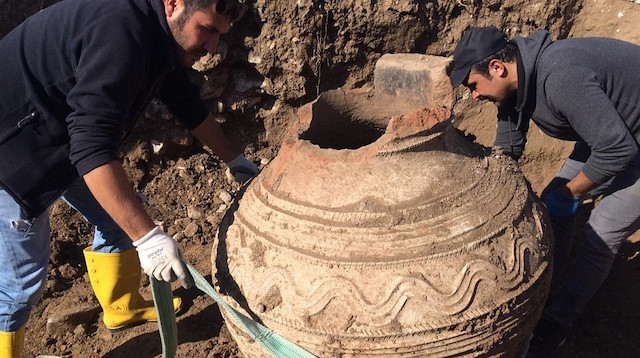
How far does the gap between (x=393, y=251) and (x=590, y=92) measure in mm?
1191

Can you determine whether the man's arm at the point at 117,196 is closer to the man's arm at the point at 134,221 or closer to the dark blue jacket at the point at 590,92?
the man's arm at the point at 134,221

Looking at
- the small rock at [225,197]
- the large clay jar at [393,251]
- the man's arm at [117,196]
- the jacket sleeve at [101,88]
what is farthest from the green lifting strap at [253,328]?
the small rock at [225,197]

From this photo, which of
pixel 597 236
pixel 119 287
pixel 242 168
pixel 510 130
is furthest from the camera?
pixel 119 287

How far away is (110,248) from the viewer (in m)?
3.10

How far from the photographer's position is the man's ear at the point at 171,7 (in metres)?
2.06

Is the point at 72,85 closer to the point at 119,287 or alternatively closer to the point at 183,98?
the point at 183,98

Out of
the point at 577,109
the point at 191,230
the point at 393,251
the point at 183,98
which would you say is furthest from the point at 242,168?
the point at 577,109

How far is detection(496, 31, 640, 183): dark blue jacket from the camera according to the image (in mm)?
2303

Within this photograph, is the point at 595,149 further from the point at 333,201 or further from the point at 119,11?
the point at 119,11

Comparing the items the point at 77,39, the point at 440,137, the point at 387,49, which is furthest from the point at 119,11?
the point at 387,49

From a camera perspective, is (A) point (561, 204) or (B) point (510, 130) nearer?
(A) point (561, 204)

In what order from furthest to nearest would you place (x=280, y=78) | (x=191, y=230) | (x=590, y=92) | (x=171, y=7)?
(x=280, y=78) → (x=191, y=230) → (x=590, y=92) → (x=171, y=7)

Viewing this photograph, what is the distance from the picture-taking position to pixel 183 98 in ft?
8.93

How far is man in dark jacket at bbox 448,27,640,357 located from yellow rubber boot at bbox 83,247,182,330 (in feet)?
7.11
